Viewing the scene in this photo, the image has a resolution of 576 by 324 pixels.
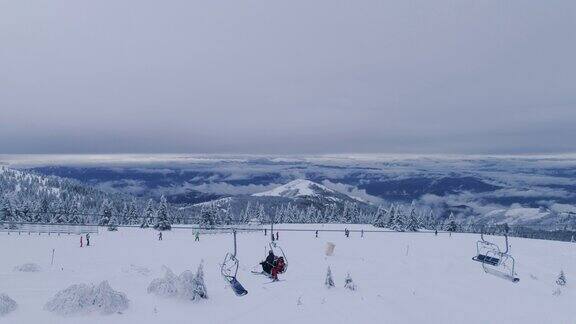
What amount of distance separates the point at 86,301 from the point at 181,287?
4.03 meters

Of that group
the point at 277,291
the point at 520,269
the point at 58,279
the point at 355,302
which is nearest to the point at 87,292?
the point at 58,279

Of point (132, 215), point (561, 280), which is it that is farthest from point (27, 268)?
point (132, 215)

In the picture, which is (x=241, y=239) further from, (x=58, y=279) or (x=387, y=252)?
(x=58, y=279)

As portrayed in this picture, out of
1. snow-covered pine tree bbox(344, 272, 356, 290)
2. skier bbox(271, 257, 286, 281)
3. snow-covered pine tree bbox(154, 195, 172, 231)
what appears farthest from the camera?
snow-covered pine tree bbox(154, 195, 172, 231)

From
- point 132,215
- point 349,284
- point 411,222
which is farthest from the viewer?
point 132,215

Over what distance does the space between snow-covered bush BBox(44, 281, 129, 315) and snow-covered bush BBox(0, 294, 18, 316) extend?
1.11 meters

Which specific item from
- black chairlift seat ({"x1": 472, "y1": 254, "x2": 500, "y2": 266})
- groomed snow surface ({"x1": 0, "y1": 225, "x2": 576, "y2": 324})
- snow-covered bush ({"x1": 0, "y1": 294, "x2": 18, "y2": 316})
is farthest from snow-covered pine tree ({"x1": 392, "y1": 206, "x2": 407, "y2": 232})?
snow-covered bush ({"x1": 0, "y1": 294, "x2": 18, "y2": 316})

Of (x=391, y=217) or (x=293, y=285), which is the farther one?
(x=391, y=217)

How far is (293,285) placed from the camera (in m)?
23.2

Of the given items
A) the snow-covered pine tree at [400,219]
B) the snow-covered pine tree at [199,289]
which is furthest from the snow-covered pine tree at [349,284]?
the snow-covered pine tree at [400,219]

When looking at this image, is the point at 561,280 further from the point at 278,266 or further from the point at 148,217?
the point at 148,217

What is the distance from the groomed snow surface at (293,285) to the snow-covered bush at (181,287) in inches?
8.2

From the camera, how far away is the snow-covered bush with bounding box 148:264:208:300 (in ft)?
63.9

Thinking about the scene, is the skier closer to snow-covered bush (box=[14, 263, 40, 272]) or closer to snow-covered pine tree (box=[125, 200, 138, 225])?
snow-covered bush (box=[14, 263, 40, 272])
